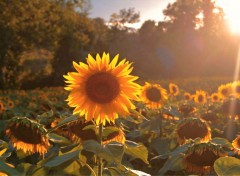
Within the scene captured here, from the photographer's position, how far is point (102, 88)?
8.11 ft

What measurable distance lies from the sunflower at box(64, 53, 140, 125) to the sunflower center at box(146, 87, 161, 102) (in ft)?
11.8

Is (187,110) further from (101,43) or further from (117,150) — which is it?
(101,43)

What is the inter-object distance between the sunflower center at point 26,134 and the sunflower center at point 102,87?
51 centimetres

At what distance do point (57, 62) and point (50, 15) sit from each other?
4291 millimetres

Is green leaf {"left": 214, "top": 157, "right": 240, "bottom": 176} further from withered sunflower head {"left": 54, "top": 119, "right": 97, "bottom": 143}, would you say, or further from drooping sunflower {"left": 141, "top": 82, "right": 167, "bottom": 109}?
drooping sunflower {"left": 141, "top": 82, "right": 167, "bottom": 109}

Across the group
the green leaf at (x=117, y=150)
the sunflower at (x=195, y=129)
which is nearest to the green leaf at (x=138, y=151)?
the green leaf at (x=117, y=150)

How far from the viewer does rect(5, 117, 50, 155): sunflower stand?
2.76 metres

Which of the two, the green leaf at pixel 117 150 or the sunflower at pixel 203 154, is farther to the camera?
the sunflower at pixel 203 154

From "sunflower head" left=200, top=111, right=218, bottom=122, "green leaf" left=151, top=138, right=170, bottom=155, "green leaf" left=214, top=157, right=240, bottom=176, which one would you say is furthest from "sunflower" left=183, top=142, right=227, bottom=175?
"sunflower head" left=200, top=111, right=218, bottom=122

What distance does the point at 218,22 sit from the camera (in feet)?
194

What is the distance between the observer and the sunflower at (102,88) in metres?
2.44

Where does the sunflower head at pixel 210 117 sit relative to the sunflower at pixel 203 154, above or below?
above

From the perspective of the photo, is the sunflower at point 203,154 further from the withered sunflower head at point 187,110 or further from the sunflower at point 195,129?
the withered sunflower head at point 187,110

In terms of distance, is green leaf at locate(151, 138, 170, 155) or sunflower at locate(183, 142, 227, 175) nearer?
sunflower at locate(183, 142, 227, 175)
